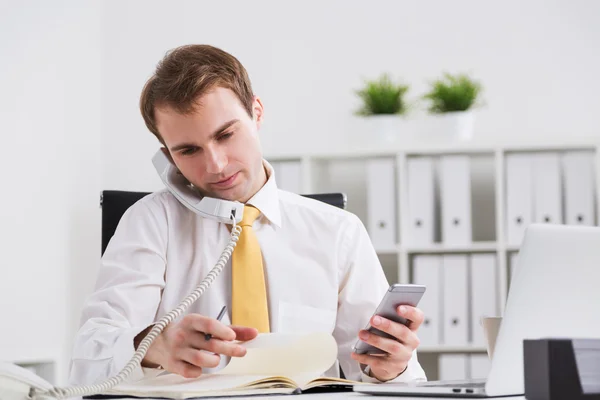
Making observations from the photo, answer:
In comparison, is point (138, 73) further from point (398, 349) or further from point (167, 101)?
point (398, 349)

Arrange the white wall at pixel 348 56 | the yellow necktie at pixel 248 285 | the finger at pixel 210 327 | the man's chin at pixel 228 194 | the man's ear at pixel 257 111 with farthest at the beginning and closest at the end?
1. the white wall at pixel 348 56
2. the man's ear at pixel 257 111
3. the man's chin at pixel 228 194
4. the yellow necktie at pixel 248 285
5. the finger at pixel 210 327

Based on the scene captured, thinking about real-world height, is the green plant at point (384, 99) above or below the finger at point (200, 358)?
above

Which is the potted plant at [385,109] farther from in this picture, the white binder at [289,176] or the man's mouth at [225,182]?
the man's mouth at [225,182]

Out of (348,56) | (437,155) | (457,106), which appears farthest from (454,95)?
(348,56)

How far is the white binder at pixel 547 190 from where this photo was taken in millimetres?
3041

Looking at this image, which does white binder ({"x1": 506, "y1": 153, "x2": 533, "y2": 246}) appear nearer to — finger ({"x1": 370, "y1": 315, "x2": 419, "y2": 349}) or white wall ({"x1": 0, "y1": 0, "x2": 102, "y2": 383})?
white wall ({"x1": 0, "y1": 0, "x2": 102, "y2": 383})

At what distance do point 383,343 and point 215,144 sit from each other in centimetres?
53

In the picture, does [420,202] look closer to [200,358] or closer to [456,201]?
[456,201]

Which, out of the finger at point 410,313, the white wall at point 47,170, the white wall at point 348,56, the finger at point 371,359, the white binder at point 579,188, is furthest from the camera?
the white wall at point 348,56

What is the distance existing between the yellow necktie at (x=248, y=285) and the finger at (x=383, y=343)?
0.93 ft

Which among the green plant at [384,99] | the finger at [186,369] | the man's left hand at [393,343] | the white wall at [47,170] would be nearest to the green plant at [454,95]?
the green plant at [384,99]

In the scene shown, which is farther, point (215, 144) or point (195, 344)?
point (215, 144)

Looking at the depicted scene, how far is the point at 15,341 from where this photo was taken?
289 cm

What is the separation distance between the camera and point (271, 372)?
1161mm
